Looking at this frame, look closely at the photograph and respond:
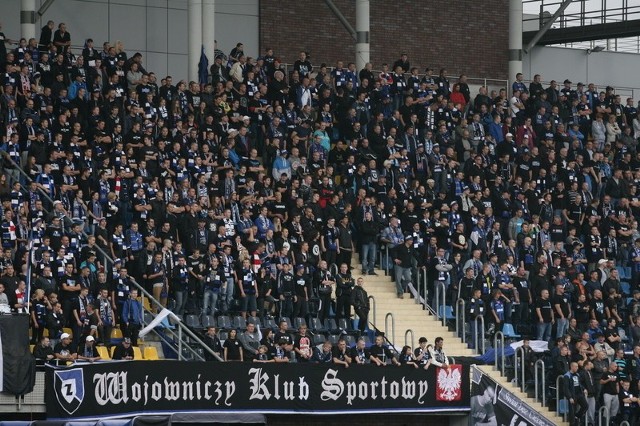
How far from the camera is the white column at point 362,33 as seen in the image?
1565 inches

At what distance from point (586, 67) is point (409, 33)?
6.66m

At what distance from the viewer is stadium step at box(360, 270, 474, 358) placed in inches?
1256

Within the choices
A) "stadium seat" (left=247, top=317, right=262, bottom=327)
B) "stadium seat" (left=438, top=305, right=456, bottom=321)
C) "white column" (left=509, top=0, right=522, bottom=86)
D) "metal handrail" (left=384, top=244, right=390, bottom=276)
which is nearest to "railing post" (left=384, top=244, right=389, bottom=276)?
"metal handrail" (left=384, top=244, right=390, bottom=276)

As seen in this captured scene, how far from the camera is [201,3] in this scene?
120 feet

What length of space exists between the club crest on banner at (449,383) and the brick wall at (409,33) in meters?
15.6

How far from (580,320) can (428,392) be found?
23.2ft

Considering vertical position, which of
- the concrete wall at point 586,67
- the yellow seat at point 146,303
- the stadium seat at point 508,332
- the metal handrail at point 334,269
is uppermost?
the concrete wall at point 586,67

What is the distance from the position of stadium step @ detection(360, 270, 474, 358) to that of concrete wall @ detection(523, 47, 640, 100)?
1500 cm

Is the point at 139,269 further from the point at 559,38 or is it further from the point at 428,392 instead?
the point at 559,38

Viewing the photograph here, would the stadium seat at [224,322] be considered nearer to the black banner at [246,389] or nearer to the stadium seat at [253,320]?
the stadium seat at [253,320]

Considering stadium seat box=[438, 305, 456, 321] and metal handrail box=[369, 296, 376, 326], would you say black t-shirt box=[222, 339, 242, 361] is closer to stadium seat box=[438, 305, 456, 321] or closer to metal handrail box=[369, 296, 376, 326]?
metal handrail box=[369, 296, 376, 326]

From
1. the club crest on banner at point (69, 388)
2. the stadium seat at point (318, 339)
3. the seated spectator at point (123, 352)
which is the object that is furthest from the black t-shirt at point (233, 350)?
the club crest on banner at point (69, 388)

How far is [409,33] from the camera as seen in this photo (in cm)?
4406

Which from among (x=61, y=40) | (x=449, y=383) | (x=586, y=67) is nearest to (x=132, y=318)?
(x=449, y=383)
